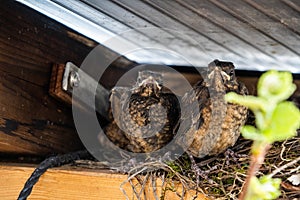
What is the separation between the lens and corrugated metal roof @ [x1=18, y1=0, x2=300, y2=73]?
3.94 feet

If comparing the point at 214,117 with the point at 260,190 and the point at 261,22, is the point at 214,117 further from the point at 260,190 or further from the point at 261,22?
the point at 260,190

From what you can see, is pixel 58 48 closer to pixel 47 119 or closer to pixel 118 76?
pixel 47 119

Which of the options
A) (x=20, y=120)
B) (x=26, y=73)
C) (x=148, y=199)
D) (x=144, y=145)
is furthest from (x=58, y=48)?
(x=148, y=199)

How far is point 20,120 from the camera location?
1379 mm

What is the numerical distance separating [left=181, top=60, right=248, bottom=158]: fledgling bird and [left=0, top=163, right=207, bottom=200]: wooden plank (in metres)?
0.23

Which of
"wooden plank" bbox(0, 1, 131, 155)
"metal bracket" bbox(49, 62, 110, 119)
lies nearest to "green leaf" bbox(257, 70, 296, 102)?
"wooden plank" bbox(0, 1, 131, 155)

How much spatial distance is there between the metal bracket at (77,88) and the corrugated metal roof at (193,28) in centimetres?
16

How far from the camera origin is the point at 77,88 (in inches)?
62.8

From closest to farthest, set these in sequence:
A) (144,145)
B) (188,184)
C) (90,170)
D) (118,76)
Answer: (188,184) → (90,170) → (144,145) → (118,76)

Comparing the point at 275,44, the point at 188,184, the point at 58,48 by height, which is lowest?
the point at 188,184

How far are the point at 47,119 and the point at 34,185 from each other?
27cm

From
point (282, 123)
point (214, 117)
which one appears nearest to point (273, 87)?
point (282, 123)

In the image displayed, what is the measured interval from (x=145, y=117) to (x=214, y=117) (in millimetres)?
237

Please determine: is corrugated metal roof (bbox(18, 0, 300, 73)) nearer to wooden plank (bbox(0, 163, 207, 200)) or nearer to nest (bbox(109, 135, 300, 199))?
nest (bbox(109, 135, 300, 199))
